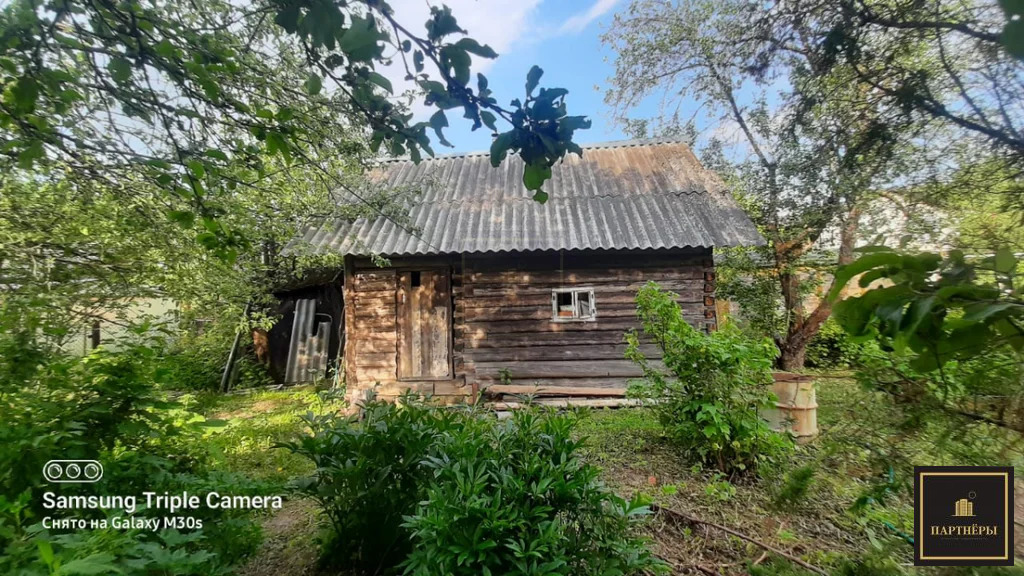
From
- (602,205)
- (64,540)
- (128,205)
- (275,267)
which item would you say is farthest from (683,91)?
(275,267)

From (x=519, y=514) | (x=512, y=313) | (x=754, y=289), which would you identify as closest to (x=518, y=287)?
(x=512, y=313)

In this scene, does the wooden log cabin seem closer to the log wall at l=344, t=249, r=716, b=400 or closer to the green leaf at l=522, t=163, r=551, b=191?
the log wall at l=344, t=249, r=716, b=400

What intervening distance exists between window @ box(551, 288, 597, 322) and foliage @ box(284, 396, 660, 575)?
4.13 m

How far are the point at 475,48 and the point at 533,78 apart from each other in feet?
0.76

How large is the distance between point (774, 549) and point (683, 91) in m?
5.75

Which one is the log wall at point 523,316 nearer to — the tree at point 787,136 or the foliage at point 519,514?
the tree at point 787,136

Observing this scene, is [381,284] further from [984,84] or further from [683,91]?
[984,84]

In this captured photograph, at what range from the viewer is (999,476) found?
133 centimetres

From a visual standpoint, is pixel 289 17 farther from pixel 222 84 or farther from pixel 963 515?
pixel 963 515

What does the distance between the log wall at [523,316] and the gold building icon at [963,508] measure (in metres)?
4.66

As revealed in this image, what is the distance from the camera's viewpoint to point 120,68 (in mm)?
1577

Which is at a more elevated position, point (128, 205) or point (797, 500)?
point (128, 205)

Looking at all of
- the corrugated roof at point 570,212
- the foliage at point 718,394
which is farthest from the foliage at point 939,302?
the corrugated roof at point 570,212

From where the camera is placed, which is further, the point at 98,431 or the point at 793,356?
the point at 793,356
